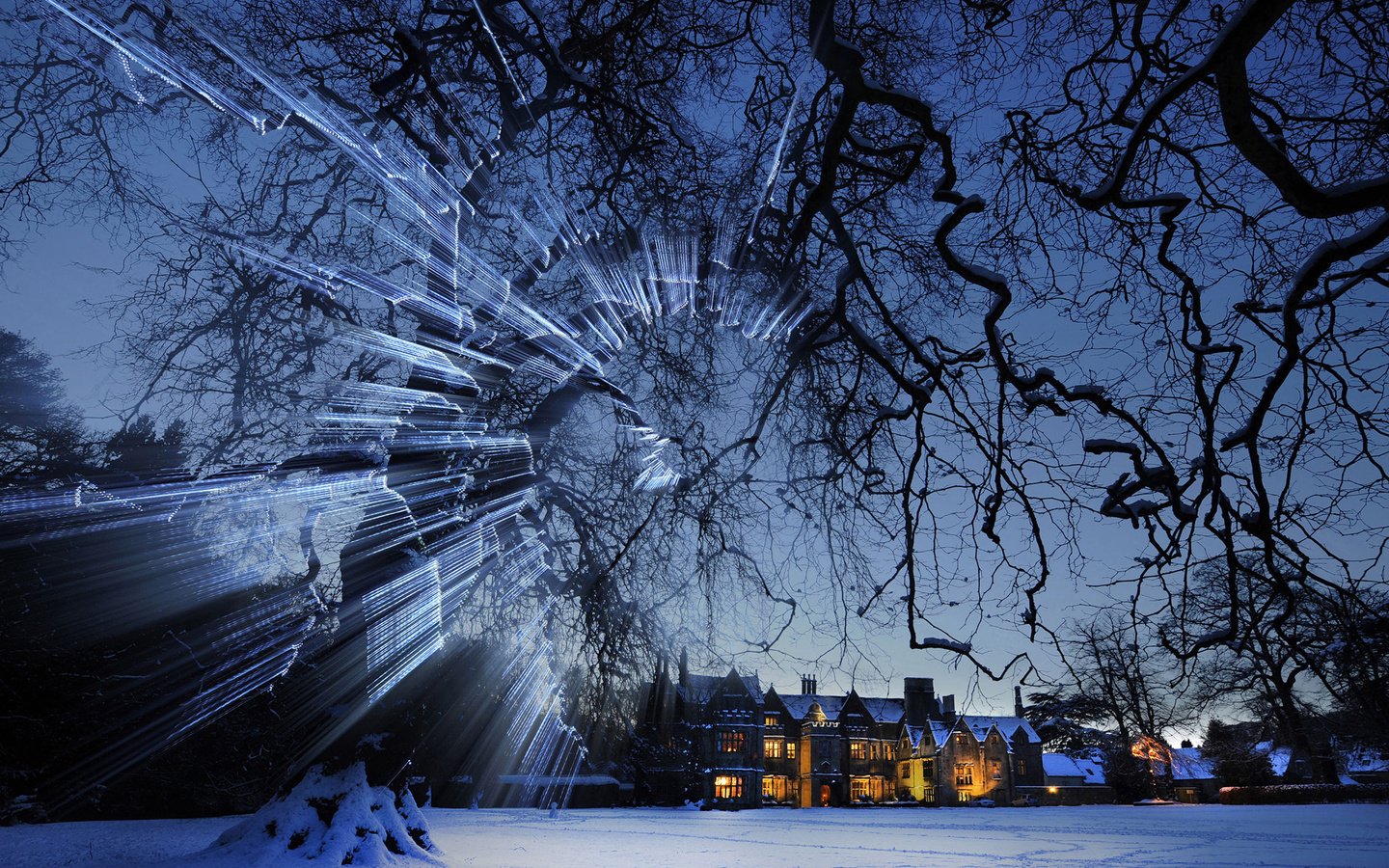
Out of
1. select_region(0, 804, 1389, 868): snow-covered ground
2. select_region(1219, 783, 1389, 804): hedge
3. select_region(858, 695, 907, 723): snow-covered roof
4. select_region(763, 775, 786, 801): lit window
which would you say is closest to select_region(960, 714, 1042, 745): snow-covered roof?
select_region(858, 695, 907, 723): snow-covered roof

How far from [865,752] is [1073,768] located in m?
12.6

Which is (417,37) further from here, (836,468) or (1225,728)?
(1225,728)

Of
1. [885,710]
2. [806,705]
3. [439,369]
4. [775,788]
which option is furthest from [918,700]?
[439,369]

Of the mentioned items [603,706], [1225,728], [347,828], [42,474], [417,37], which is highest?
[417,37]

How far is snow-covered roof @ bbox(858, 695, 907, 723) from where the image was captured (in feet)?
A: 165

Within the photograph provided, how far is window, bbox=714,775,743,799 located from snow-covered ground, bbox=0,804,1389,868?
27.5 meters

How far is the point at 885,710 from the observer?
50875mm

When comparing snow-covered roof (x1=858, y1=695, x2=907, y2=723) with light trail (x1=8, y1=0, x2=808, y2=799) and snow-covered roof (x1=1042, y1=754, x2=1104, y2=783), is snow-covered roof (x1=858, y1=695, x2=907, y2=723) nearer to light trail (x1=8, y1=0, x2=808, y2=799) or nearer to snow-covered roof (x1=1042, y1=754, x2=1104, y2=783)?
snow-covered roof (x1=1042, y1=754, x2=1104, y2=783)

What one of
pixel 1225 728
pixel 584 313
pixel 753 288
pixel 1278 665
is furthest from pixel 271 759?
pixel 1225 728

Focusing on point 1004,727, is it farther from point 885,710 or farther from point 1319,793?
point 1319,793

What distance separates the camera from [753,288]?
5.57 m

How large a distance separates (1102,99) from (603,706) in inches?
253

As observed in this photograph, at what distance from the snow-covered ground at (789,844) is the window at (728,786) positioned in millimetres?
27471

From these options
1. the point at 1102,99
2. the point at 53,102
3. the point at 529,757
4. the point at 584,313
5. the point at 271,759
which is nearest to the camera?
the point at 1102,99
